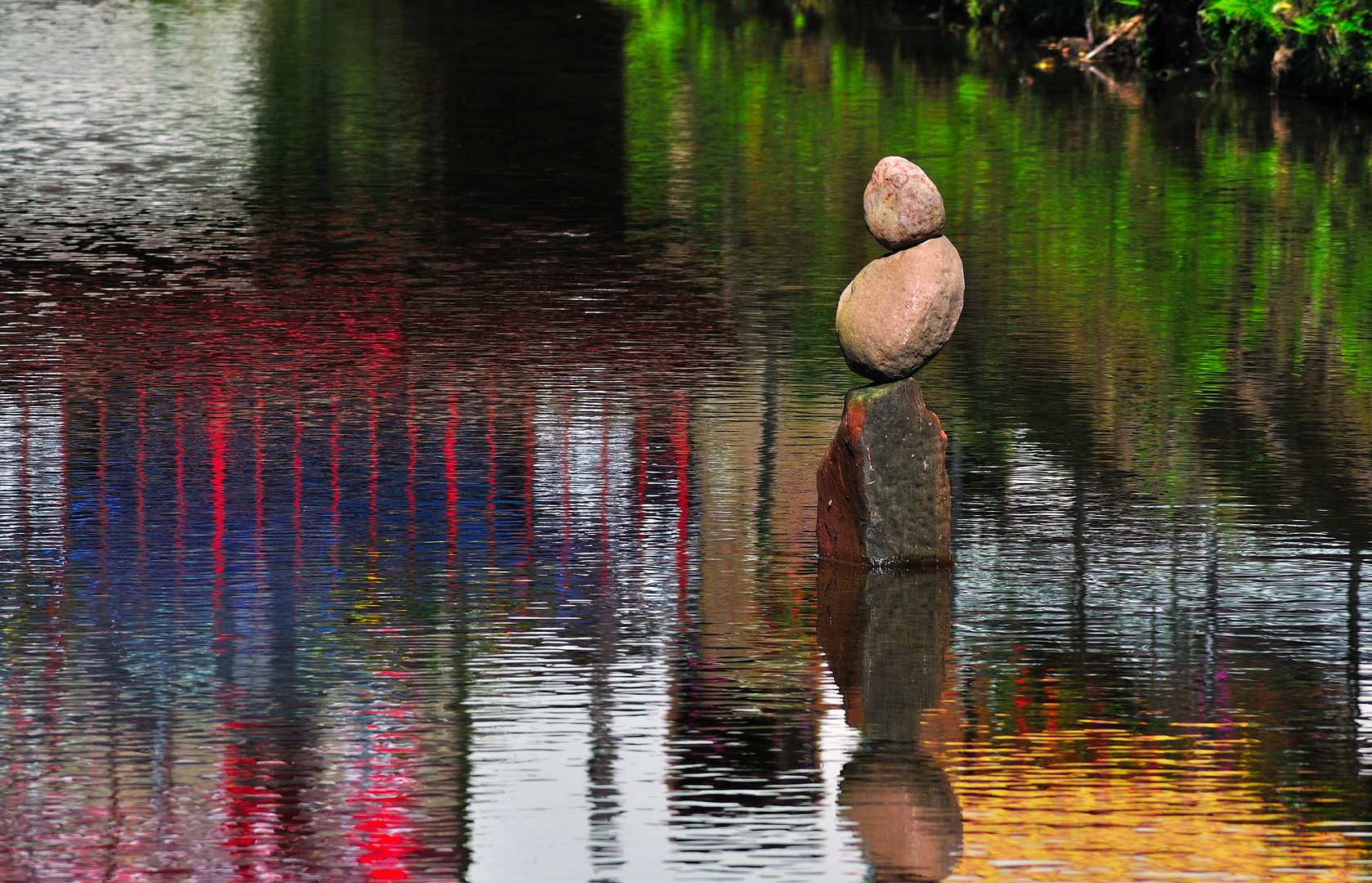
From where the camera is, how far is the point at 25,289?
14250mm

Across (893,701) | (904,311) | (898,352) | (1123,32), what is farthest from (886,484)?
(1123,32)

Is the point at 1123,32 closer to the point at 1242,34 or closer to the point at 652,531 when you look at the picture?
the point at 1242,34

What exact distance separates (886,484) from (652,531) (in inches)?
50.1

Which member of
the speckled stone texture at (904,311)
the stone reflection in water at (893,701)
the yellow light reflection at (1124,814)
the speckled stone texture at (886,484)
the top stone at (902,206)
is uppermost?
the top stone at (902,206)

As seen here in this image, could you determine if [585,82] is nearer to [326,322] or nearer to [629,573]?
[326,322]

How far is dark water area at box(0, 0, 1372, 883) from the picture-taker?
232 inches

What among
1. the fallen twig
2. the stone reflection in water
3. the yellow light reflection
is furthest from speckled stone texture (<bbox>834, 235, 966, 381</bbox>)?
the fallen twig

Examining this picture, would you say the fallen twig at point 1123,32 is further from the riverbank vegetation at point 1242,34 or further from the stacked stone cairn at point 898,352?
the stacked stone cairn at point 898,352

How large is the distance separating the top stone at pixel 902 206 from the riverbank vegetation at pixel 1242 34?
699 inches

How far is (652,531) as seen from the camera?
893 centimetres

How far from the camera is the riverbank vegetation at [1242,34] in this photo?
80.6 feet

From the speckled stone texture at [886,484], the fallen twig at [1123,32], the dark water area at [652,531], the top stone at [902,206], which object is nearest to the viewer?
the dark water area at [652,531]

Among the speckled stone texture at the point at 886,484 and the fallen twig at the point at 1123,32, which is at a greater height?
the fallen twig at the point at 1123,32

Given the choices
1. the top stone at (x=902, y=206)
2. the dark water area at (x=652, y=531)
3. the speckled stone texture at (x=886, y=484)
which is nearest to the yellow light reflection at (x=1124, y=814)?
the dark water area at (x=652, y=531)
